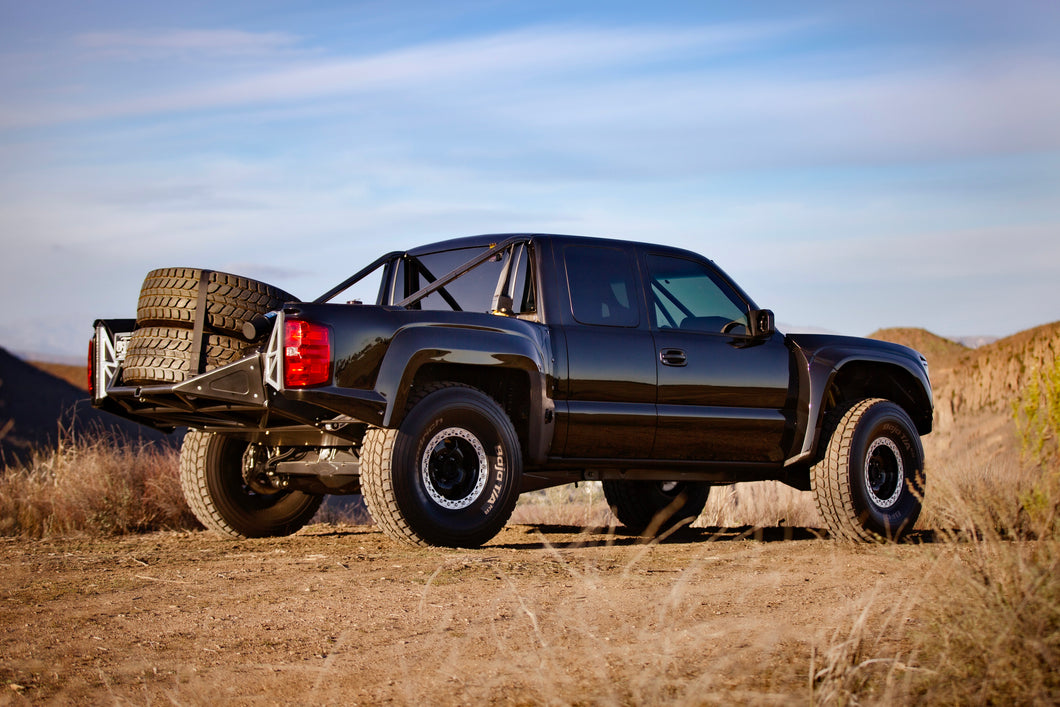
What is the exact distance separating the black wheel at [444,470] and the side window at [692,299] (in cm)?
159

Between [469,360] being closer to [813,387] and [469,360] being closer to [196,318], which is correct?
[196,318]

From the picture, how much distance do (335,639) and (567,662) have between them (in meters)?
1.03

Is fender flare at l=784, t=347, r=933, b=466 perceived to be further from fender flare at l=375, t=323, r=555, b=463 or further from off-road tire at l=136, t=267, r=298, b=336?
off-road tire at l=136, t=267, r=298, b=336

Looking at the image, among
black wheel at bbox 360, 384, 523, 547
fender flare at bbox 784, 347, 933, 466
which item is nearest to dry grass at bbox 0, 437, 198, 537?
black wheel at bbox 360, 384, 523, 547

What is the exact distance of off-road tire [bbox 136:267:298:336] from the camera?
20.8 feet

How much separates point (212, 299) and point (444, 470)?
66.3 inches

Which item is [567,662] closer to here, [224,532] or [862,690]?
[862,690]

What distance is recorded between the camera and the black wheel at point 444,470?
249 inches

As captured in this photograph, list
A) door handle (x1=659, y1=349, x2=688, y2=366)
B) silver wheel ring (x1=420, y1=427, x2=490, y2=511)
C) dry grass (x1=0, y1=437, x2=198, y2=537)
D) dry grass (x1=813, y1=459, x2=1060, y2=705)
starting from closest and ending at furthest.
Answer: dry grass (x1=813, y1=459, x2=1060, y2=705) → silver wheel ring (x1=420, y1=427, x2=490, y2=511) → door handle (x1=659, y1=349, x2=688, y2=366) → dry grass (x1=0, y1=437, x2=198, y2=537)

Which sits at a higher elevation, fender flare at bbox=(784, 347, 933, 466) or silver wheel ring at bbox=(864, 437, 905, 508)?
fender flare at bbox=(784, 347, 933, 466)

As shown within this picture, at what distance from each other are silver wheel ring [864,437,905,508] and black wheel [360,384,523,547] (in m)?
2.80

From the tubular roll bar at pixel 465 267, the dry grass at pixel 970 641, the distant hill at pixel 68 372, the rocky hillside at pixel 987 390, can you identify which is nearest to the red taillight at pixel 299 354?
the tubular roll bar at pixel 465 267

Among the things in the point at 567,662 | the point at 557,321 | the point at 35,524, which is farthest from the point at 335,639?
the point at 35,524

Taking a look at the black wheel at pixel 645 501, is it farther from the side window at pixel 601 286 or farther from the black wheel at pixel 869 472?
the side window at pixel 601 286
